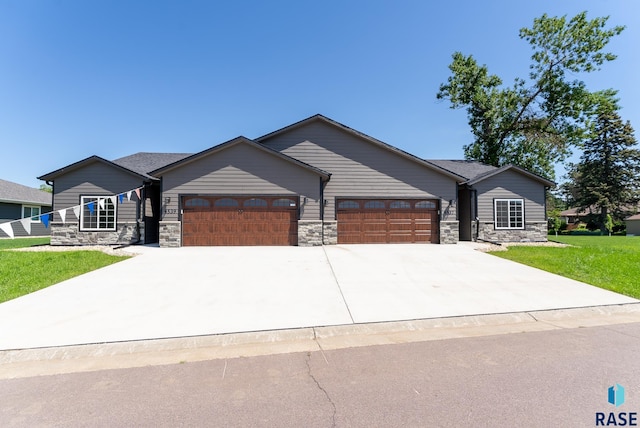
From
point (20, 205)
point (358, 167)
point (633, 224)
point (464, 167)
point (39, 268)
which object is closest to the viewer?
point (39, 268)

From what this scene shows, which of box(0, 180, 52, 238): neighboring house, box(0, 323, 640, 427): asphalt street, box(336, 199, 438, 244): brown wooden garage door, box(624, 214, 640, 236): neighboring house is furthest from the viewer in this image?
box(624, 214, 640, 236): neighboring house

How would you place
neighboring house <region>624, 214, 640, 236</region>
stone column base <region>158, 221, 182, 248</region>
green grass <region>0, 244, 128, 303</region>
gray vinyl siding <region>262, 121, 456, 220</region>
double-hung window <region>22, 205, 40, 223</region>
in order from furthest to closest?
neighboring house <region>624, 214, 640, 236</region> < double-hung window <region>22, 205, 40, 223</region> < gray vinyl siding <region>262, 121, 456, 220</region> < stone column base <region>158, 221, 182, 248</region> < green grass <region>0, 244, 128, 303</region>

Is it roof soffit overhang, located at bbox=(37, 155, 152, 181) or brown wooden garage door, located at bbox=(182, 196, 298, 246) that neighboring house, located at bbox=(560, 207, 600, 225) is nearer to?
brown wooden garage door, located at bbox=(182, 196, 298, 246)

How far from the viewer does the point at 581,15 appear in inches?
904

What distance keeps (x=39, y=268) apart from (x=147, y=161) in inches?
427

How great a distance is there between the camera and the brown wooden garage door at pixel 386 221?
14766mm

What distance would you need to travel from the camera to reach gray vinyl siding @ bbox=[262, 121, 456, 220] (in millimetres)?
15062

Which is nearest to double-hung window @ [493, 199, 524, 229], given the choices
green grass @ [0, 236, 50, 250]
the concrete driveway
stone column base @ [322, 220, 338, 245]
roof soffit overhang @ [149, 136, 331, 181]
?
the concrete driveway

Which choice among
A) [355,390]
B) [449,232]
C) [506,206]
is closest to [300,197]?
[449,232]

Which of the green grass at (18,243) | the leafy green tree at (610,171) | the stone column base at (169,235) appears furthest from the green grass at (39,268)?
the leafy green tree at (610,171)

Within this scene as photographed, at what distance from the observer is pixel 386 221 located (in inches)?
587

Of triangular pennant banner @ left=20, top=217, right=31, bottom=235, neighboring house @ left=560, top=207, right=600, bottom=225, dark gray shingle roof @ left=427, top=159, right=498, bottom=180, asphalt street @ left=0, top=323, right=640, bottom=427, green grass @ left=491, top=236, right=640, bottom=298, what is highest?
dark gray shingle roof @ left=427, top=159, right=498, bottom=180

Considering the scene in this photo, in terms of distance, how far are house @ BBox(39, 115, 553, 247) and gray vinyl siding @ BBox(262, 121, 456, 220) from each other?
0.18 feet

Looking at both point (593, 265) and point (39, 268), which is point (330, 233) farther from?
A: point (39, 268)
